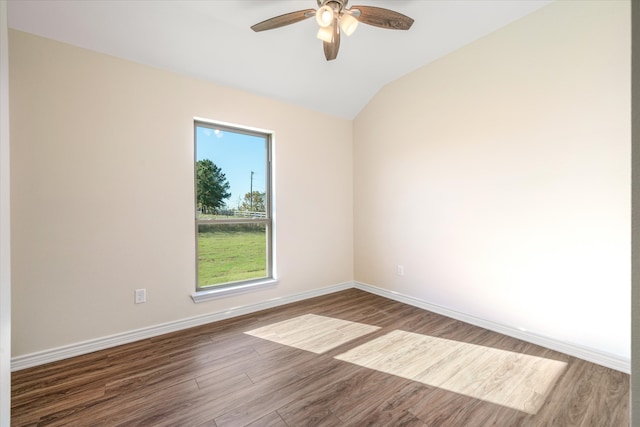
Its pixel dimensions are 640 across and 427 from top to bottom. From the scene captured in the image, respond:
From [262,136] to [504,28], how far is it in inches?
103

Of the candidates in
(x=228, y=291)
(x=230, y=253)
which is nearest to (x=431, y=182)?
(x=230, y=253)

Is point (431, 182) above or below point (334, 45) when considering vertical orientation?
below

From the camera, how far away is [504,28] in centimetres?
245

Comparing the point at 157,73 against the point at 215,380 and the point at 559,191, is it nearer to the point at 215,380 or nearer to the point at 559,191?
the point at 215,380

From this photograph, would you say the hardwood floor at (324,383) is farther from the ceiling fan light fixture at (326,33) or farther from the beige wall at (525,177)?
the ceiling fan light fixture at (326,33)

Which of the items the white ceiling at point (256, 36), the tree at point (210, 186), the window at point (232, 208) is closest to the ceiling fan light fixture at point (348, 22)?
the white ceiling at point (256, 36)

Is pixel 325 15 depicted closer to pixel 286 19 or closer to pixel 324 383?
pixel 286 19

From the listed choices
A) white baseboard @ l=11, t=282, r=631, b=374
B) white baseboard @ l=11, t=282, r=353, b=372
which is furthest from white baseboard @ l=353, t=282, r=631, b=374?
white baseboard @ l=11, t=282, r=353, b=372

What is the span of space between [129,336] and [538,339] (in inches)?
139

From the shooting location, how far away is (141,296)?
2.42m

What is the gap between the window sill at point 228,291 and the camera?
2701mm

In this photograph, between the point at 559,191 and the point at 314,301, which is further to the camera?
the point at 314,301

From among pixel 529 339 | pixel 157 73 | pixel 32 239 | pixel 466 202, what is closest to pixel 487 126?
pixel 466 202

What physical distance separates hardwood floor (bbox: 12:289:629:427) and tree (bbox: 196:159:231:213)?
49.9 inches
